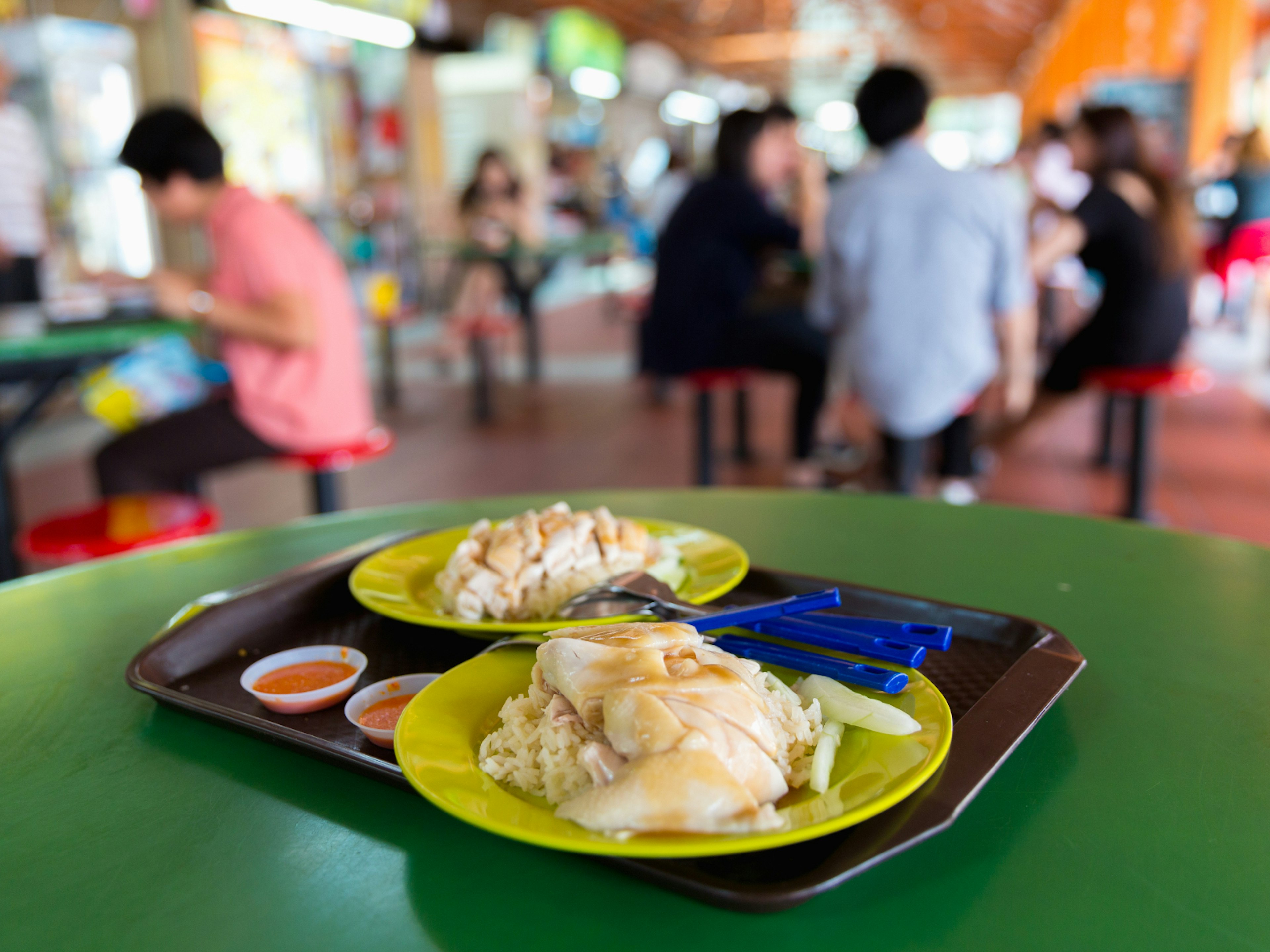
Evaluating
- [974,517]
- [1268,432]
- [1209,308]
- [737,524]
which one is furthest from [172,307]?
[1209,308]

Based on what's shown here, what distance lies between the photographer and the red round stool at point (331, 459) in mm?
2547

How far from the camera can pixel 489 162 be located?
6473 mm

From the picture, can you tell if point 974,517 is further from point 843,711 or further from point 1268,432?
point 1268,432

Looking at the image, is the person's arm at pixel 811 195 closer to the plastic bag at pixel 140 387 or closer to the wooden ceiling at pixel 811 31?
the plastic bag at pixel 140 387

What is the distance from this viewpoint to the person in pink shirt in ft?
8.00

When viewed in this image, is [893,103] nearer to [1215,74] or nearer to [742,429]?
[742,429]

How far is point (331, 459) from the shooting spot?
2.54m

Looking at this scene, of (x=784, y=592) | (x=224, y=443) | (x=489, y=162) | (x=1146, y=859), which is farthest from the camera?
(x=489, y=162)

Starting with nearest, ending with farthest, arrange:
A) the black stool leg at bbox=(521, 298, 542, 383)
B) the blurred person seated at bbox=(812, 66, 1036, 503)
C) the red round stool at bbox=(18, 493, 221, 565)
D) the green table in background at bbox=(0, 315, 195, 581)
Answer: the red round stool at bbox=(18, 493, 221, 565) < the green table in background at bbox=(0, 315, 195, 581) < the blurred person seated at bbox=(812, 66, 1036, 503) < the black stool leg at bbox=(521, 298, 542, 383)

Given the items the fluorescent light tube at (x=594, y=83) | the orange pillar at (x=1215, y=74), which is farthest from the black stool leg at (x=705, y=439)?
the fluorescent light tube at (x=594, y=83)

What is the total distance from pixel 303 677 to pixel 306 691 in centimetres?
3

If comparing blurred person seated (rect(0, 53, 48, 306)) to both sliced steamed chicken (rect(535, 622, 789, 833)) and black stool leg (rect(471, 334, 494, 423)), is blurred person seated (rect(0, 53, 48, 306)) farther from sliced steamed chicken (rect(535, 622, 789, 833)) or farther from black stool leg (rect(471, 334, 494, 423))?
sliced steamed chicken (rect(535, 622, 789, 833))

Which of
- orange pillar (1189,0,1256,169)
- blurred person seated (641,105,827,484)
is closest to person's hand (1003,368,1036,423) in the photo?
blurred person seated (641,105,827,484)

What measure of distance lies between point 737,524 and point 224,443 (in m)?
1.77
